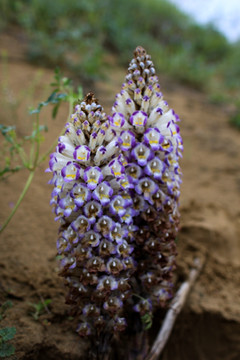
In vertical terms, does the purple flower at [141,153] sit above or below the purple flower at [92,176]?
above

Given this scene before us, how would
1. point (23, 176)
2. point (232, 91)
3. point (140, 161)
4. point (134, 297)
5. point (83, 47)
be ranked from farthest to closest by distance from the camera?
point (232, 91) → point (83, 47) → point (23, 176) → point (134, 297) → point (140, 161)

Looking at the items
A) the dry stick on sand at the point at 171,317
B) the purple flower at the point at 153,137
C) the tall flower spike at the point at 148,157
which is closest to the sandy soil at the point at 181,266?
the dry stick on sand at the point at 171,317

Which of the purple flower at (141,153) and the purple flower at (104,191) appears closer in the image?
the purple flower at (104,191)

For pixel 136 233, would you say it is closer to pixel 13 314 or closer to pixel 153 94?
pixel 153 94

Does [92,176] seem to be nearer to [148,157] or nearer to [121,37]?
[148,157]

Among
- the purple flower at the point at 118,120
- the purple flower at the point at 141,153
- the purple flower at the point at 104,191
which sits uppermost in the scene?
the purple flower at the point at 118,120

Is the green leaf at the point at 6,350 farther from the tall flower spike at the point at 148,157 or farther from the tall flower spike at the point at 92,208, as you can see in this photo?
the tall flower spike at the point at 148,157

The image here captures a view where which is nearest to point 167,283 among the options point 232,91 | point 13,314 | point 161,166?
point 161,166

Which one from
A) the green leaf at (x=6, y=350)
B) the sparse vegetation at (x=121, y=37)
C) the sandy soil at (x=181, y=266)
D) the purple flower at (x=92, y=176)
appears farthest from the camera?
the sparse vegetation at (x=121, y=37)
